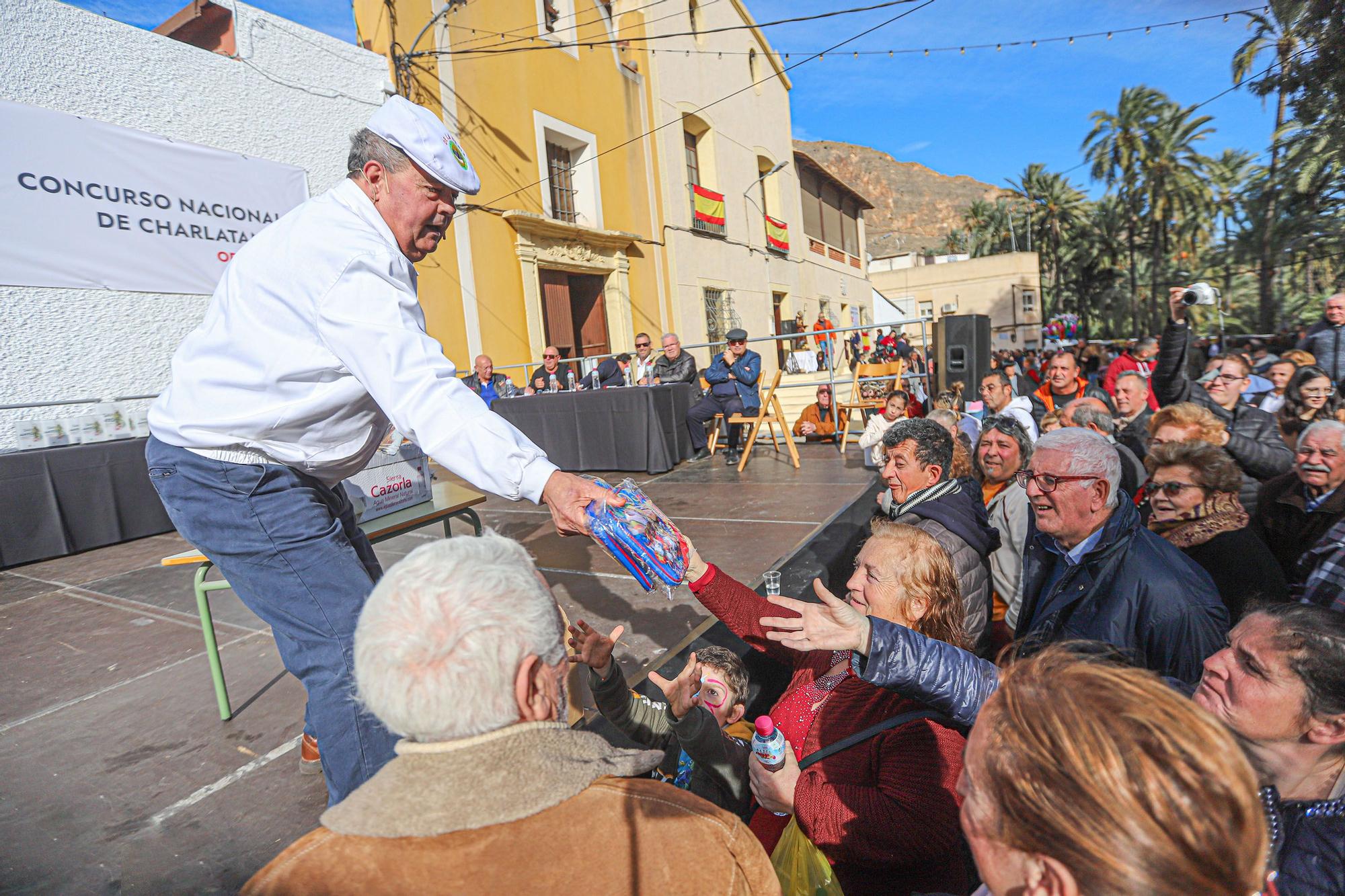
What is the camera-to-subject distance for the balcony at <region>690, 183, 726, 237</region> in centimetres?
1731

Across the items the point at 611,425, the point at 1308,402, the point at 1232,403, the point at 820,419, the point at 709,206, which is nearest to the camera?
the point at 1308,402

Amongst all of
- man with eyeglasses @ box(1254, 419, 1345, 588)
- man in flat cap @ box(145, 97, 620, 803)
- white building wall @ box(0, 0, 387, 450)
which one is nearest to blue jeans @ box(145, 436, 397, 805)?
man in flat cap @ box(145, 97, 620, 803)

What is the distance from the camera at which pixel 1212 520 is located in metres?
2.73

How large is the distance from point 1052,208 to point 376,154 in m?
53.5

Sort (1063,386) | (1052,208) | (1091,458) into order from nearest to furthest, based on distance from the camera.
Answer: (1091,458)
(1063,386)
(1052,208)

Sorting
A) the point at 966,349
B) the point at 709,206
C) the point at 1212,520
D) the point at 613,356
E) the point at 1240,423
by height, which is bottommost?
the point at 1212,520

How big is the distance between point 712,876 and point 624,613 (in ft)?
9.82

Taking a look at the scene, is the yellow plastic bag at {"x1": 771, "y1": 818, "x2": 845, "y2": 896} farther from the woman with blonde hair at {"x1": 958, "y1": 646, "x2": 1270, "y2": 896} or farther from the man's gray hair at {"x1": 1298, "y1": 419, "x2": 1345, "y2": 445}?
Answer: the man's gray hair at {"x1": 1298, "y1": 419, "x2": 1345, "y2": 445}

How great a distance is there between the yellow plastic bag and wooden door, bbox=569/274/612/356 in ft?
44.8

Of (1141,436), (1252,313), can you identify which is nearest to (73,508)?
(1141,436)

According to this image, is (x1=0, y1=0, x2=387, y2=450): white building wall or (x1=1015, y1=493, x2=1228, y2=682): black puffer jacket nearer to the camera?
(x1=1015, y1=493, x2=1228, y2=682): black puffer jacket

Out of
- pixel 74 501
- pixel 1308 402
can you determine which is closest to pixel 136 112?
pixel 74 501

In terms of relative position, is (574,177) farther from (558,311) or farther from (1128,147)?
(1128,147)

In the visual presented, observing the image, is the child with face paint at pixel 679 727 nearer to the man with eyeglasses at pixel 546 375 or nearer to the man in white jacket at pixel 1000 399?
the man in white jacket at pixel 1000 399
